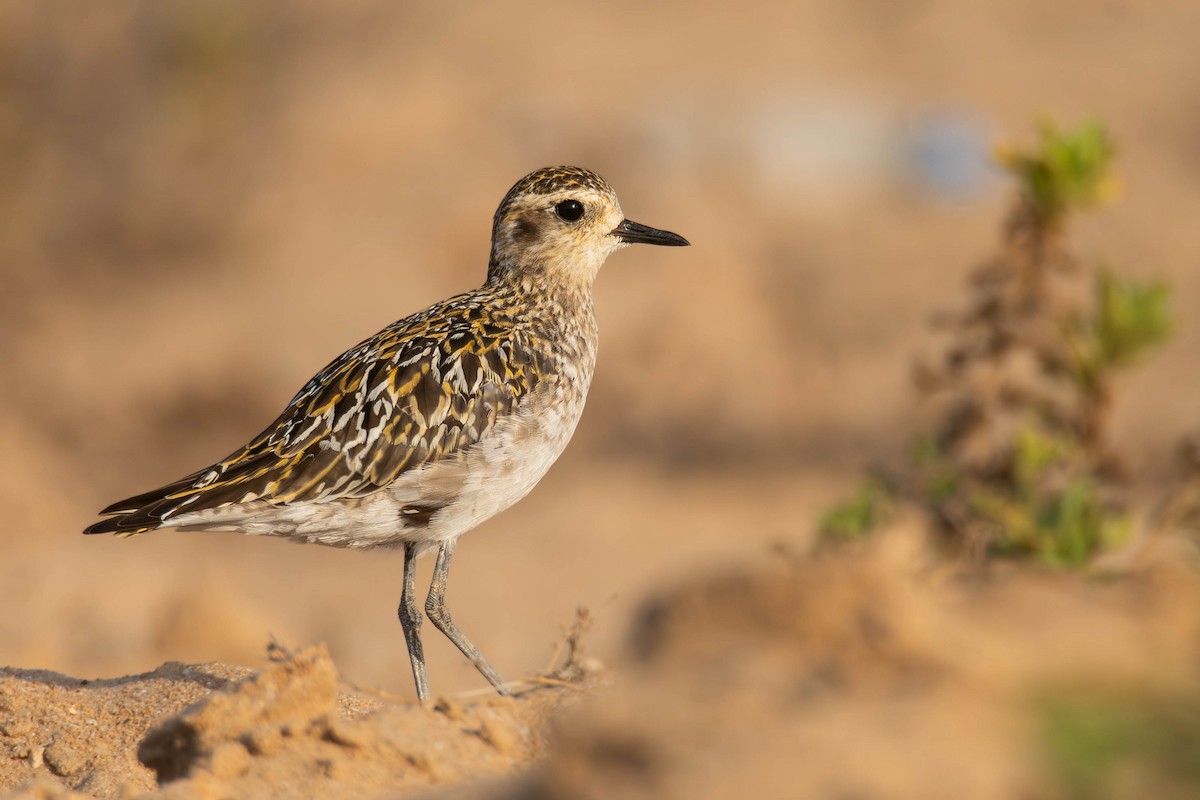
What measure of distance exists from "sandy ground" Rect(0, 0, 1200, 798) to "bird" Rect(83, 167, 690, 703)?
8.12 feet

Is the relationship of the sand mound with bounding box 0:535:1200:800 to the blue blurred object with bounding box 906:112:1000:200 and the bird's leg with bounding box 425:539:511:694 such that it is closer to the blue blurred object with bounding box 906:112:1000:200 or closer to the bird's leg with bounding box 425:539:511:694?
the bird's leg with bounding box 425:539:511:694

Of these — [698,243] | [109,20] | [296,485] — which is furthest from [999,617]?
[109,20]

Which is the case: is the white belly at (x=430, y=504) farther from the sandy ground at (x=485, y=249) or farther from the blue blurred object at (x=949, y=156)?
the blue blurred object at (x=949, y=156)

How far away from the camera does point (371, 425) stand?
629cm

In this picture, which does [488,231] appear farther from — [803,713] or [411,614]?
[803,713]

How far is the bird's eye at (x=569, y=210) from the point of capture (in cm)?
731

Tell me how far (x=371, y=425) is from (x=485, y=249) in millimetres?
9359

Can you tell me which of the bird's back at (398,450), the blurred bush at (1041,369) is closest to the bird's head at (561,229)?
the bird's back at (398,450)

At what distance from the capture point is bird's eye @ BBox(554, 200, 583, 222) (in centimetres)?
731

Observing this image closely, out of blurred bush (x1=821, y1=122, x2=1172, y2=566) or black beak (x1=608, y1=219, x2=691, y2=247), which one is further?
blurred bush (x1=821, y1=122, x2=1172, y2=566)

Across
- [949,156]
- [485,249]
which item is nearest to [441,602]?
[485,249]

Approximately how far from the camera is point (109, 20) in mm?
20219

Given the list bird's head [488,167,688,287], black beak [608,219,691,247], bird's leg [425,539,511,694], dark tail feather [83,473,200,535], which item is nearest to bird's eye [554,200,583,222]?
bird's head [488,167,688,287]

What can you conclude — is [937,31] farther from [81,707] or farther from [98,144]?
[81,707]
